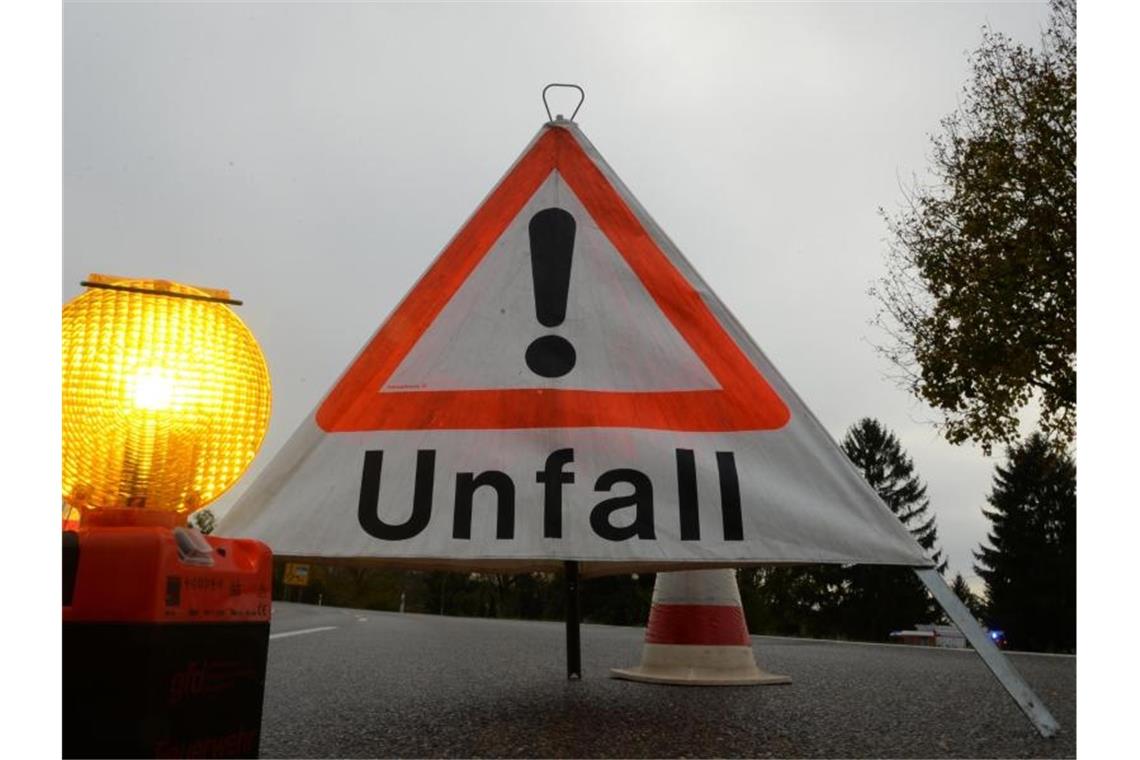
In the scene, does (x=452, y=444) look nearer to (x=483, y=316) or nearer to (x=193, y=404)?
(x=483, y=316)

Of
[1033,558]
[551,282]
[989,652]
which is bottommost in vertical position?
[1033,558]

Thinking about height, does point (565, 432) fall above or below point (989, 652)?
above

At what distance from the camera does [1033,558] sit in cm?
5609

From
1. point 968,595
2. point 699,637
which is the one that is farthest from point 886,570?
point 699,637

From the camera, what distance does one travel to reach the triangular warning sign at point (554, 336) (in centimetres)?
278

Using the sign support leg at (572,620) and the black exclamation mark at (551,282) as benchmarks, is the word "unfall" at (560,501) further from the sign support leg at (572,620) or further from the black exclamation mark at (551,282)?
the sign support leg at (572,620)

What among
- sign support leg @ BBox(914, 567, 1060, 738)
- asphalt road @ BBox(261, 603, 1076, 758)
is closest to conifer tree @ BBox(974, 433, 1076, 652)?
asphalt road @ BBox(261, 603, 1076, 758)

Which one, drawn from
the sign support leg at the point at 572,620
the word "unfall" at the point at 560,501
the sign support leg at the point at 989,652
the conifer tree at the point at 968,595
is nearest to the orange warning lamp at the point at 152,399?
the word "unfall" at the point at 560,501

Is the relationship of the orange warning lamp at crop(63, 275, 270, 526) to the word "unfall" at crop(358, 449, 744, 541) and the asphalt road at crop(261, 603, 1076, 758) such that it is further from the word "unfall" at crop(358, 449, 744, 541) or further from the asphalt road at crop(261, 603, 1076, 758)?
the asphalt road at crop(261, 603, 1076, 758)

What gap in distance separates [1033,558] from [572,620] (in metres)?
57.7

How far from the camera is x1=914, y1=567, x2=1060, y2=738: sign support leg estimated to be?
101 inches

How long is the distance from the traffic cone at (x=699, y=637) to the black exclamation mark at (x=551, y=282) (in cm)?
265

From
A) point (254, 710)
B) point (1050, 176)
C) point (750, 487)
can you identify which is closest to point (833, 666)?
point (750, 487)

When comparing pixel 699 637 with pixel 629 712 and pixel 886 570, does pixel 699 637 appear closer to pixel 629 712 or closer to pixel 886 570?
pixel 629 712
